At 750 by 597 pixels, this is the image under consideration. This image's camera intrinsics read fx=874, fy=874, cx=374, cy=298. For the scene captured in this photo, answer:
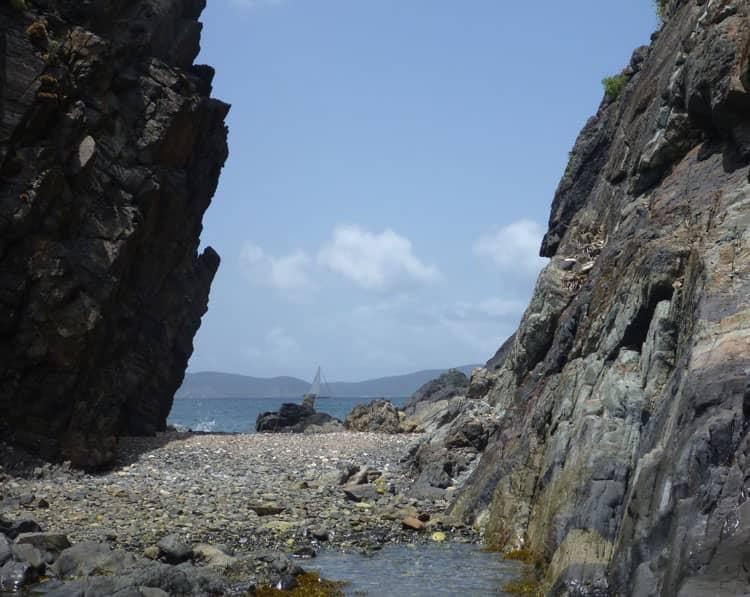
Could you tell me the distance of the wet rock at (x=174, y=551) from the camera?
67.0ft

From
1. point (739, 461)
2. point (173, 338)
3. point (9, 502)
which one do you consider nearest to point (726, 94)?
point (739, 461)

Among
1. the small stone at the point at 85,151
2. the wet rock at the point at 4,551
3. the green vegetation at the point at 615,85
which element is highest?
the green vegetation at the point at 615,85

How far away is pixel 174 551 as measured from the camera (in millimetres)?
20500

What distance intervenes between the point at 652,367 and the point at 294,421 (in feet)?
154

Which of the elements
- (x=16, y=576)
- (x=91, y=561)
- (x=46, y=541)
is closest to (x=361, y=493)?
(x=46, y=541)

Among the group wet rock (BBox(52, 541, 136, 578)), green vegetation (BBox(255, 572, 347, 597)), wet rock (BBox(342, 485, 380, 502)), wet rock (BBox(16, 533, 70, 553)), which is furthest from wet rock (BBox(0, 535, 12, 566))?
wet rock (BBox(342, 485, 380, 502))

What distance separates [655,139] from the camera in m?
26.1

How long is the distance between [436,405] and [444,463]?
3828cm

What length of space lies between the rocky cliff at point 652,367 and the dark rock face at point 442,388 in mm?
48590

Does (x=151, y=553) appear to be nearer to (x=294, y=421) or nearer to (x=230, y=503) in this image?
(x=230, y=503)

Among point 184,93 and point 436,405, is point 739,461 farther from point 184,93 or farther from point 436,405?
point 436,405

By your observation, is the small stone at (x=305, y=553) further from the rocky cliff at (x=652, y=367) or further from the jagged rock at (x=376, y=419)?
the jagged rock at (x=376, y=419)

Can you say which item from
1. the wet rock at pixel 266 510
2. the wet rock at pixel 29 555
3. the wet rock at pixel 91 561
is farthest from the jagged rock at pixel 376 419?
the wet rock at pixel 29 555

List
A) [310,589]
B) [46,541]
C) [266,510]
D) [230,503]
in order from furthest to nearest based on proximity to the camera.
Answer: [230,503]
[266,510]
[46,541]
[310,589]
